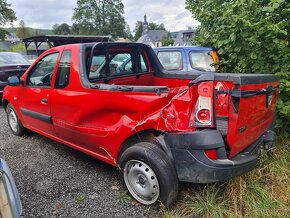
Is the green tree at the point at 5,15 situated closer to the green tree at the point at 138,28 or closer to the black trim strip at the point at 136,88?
the black trim strip at the point at 136,88

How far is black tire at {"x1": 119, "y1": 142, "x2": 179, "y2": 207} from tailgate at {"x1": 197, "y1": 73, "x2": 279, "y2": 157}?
63 centimetres

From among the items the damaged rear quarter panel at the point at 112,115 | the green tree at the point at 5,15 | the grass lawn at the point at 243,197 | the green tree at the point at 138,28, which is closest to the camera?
the damaged rear quarter panel at the point at 112,115

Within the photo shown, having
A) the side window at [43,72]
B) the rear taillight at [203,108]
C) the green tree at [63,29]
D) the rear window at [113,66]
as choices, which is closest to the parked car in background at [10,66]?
the side window at [43,72]

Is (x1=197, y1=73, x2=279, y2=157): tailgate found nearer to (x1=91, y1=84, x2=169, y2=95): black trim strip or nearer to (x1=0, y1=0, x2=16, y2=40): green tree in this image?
(x1=91, y1=84, x2=169, y2=95): black trim strip

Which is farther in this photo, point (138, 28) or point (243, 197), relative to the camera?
point (138, 28)

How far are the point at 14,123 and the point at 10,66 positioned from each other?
3504 millimetres

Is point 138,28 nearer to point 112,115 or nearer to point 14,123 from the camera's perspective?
point 14,123

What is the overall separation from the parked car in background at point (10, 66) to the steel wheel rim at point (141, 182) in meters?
6.43

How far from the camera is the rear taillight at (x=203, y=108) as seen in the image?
236cm

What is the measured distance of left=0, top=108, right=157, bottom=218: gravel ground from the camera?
9.48 ft

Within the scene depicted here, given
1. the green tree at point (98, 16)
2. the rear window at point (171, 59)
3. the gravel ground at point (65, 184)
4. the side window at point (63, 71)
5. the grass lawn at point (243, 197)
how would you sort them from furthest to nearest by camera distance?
the green tree at point (98, 16) < the rear window at point (171, 59) < the side window at point (63, 71) < the gravel ground at point (65, 184) < the grass lawn at point (243, 197)

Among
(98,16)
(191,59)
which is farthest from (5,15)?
(191,59)

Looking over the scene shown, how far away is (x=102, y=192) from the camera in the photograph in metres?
3.22

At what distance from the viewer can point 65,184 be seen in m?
3.39
